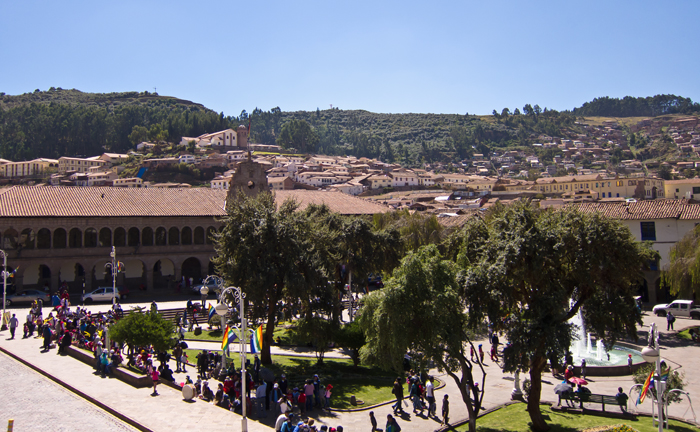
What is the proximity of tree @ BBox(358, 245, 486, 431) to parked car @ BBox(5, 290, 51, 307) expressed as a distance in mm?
25772

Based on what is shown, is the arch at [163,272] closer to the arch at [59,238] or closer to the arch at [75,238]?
the arch at [75,238]

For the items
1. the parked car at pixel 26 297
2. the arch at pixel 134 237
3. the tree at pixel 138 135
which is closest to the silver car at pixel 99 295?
the parked car at pixel 26 297

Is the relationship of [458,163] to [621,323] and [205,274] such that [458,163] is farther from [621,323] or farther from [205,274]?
[621,323]

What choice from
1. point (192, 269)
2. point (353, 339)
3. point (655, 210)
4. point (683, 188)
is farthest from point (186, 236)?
point (683, 188)

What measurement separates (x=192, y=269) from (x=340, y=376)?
24.4m

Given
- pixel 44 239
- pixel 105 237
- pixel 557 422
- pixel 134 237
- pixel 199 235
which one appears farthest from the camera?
pixel 199 235

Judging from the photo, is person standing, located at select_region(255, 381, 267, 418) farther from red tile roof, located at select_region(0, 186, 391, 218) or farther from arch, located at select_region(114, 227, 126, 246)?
arch, located at select_region(114, 227, 126, 246)

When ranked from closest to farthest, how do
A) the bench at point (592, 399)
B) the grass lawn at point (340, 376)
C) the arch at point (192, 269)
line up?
the bench at point (592, 399) → the grass lawn at point (340, 376) → the arch at point (192, 269)

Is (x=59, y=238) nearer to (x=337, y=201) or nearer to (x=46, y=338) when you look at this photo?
(x=46, y=338)

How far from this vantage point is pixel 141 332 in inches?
802

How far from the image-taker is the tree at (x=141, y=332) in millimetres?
20312

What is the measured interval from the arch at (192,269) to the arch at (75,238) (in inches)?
322

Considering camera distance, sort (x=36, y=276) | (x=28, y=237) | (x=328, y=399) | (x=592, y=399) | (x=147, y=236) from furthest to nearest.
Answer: (x=147, y=236) < (x=36, y=276) < (x=28, y=237) < (x=328, y=399) < (x=592, y=399)

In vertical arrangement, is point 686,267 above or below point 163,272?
above
